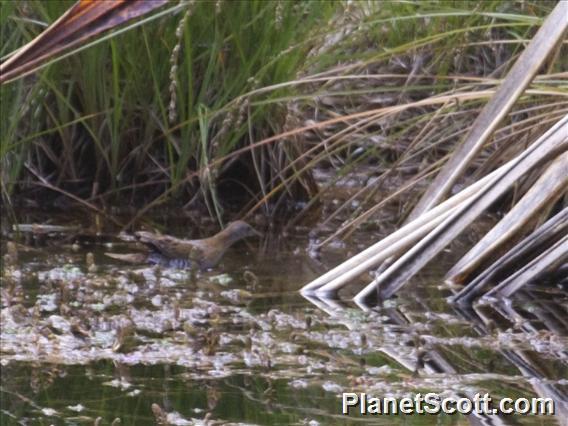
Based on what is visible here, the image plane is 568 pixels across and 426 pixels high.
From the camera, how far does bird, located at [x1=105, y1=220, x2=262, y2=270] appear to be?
4.99 m

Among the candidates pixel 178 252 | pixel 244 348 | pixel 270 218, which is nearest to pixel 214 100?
pixel 270 218

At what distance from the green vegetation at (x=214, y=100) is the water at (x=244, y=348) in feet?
2.50

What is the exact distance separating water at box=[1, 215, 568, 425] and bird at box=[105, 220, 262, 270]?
9 cm

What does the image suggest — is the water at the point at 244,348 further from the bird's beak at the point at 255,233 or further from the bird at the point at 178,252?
the bird's beak at the point at 255,233

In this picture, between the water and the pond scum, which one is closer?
the water

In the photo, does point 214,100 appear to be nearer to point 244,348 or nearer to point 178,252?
point 178,252

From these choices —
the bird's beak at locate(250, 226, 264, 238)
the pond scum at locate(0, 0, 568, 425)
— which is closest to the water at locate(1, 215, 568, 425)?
the pond scum at locate(0, 0, 568, 425)

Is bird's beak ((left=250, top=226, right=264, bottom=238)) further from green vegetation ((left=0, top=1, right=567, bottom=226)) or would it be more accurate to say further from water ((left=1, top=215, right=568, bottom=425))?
water ((left=1, top=215, right=568, bottom=425))

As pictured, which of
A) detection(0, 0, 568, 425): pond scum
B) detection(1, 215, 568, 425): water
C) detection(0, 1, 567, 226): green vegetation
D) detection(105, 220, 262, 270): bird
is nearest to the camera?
detection(1, 215, 568, 425): water

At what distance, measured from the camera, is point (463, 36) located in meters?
5.71

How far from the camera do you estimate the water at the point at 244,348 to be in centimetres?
320

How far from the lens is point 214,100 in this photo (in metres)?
5.73

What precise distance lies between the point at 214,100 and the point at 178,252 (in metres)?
0.95

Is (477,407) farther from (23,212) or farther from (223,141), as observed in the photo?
(23,212)
